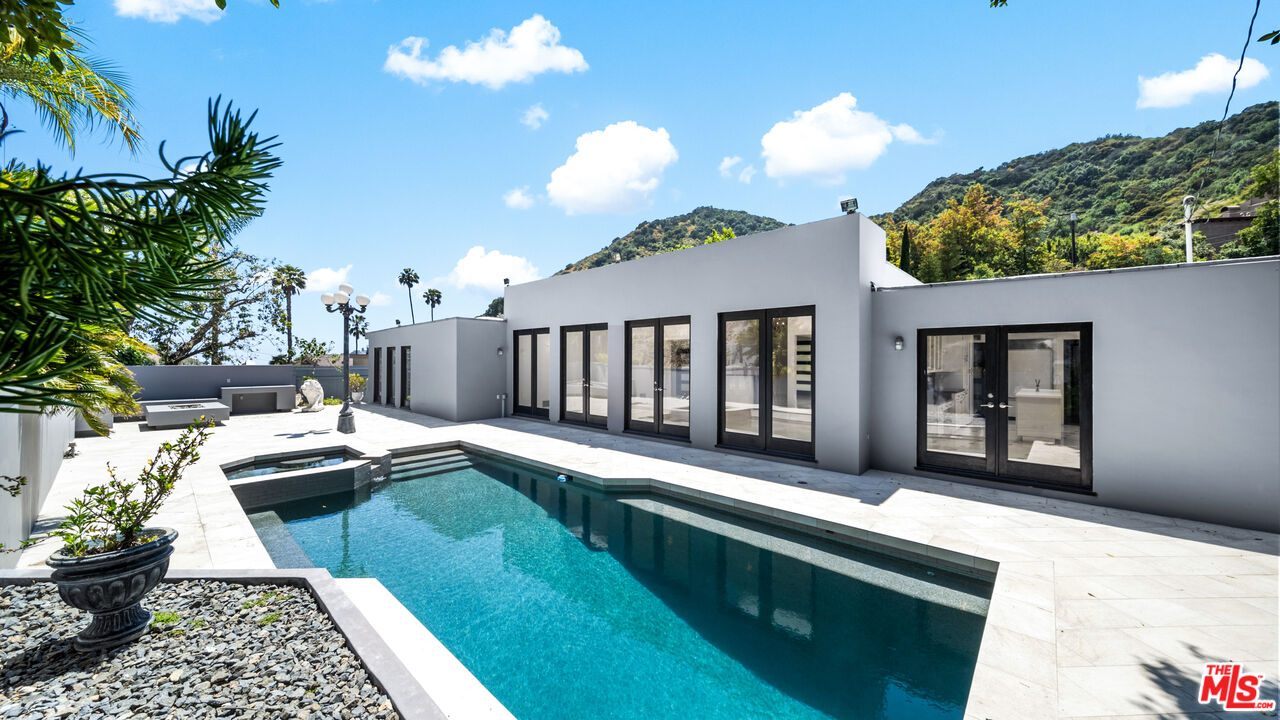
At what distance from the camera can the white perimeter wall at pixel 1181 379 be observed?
5.34 meters

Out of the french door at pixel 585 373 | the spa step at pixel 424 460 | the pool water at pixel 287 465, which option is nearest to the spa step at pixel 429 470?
the spa step at pixel 424 460

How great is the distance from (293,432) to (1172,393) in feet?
53.4

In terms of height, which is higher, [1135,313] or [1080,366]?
[1135,313]

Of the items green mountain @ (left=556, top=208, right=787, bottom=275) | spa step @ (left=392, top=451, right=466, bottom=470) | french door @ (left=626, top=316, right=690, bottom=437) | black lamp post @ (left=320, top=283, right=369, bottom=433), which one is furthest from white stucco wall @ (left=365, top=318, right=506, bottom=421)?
green mountain @ (left=556, top=208, right=787, bottom=275)

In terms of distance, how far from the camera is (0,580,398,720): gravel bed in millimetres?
2441

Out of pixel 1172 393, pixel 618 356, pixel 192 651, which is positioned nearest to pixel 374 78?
pixel 618 356

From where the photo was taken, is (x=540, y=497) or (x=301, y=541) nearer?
(x=301, y=541)

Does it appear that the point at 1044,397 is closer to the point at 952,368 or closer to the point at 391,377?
the point at 952,368

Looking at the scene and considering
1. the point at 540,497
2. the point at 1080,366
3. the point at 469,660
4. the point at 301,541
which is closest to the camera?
the point at 469,660

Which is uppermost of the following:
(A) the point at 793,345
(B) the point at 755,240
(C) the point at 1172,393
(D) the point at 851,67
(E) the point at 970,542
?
(D) the point at 851,67

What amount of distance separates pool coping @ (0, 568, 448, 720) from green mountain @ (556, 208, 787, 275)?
33284 mm

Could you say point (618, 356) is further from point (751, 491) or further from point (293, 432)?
point (293, 432)

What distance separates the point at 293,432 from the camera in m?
12.0

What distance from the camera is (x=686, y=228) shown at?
38906mm
